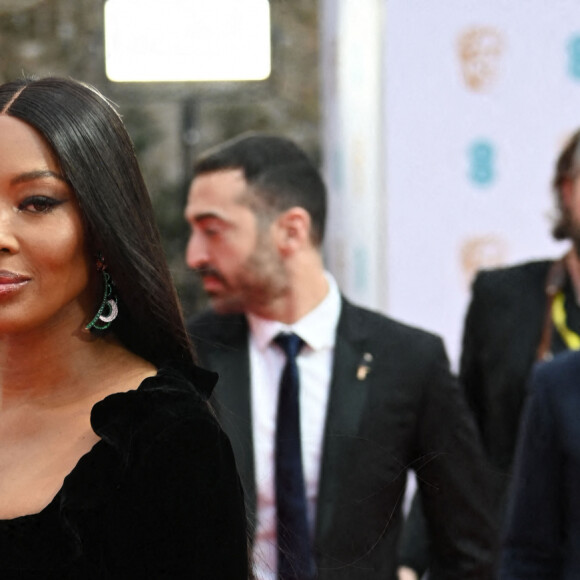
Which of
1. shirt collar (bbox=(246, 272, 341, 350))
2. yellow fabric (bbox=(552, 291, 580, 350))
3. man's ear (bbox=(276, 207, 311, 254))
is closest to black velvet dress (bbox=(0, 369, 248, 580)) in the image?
shirt collar (bbox=(246, 272, 341, 350))

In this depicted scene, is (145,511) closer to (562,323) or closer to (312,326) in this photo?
(312,326)

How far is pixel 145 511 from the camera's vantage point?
1.09 m

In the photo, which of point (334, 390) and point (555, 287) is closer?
point (334, 390)

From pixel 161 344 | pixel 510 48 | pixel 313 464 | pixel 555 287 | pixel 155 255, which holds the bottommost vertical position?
pixel 313 464

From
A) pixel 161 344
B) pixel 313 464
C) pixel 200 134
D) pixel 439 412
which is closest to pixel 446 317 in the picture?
pixel 439 412

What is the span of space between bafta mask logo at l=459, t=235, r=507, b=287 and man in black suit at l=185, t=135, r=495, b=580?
77 centimetres

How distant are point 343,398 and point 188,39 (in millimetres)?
1637

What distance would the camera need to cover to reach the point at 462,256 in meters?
3.52

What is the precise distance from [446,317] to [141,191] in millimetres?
2392

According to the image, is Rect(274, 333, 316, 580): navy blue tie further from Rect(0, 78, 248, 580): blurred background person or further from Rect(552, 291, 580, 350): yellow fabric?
Rect(552, 291, 580, 350): yellow fabric

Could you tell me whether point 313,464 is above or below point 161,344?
below

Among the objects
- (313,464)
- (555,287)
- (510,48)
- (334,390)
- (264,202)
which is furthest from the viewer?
(510,48)

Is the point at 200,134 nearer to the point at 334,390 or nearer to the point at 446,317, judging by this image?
the point at 446,317

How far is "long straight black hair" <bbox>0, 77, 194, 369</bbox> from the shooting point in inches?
46.2
